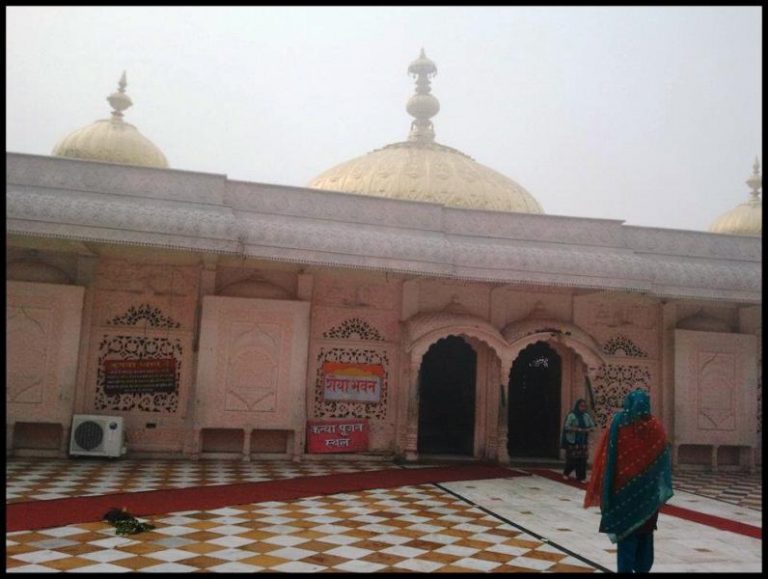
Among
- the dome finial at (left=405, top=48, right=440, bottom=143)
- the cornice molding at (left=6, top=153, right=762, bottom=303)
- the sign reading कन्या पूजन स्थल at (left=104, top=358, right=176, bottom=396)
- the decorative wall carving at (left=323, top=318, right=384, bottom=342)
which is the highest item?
the dome finial at (left=405, top=48, right=440, bottom=143)

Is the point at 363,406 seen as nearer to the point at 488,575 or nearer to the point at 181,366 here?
the point at 181,366

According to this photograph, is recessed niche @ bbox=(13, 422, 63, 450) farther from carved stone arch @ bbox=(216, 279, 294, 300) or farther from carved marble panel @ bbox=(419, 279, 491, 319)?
carved marble panel @ bbox=(419, 279, 491, 319)

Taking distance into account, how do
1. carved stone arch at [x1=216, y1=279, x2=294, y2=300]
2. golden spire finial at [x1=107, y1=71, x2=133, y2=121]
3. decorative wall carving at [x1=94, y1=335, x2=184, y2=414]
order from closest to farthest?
decorative wall carving at [x1=94, y1=335, x2=184, y2=414] < carved stone arch at [x1=216, y1=279, x2=294, y2=300] < golden spire finial at [x1=107, y1=71, x2=133, y2=121]

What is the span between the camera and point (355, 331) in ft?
29.5

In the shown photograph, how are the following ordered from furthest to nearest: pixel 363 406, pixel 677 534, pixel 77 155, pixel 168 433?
pixel 77 155
pixel 363 406
pixel 168 433
pixel 677 534

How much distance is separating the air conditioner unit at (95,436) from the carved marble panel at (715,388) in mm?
6993

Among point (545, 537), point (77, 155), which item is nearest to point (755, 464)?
point (545, 537)

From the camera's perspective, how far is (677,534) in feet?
17.2

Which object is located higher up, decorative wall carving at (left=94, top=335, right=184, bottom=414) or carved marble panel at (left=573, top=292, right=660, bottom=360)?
carved marble panel at (left=573, top=292, right=660, bottom=360)

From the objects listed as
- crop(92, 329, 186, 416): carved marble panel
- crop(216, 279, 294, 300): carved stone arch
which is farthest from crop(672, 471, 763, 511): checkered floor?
crop(92, 329, 186, 416): carved marble panel

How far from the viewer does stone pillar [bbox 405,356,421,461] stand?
8.85m

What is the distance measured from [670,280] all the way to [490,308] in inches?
88.9

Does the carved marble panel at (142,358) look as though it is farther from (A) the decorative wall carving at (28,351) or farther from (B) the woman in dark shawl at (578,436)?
(B) the woman in dark shawl at (578,436)

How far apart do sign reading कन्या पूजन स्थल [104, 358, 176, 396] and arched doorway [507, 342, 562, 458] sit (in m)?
4.49
